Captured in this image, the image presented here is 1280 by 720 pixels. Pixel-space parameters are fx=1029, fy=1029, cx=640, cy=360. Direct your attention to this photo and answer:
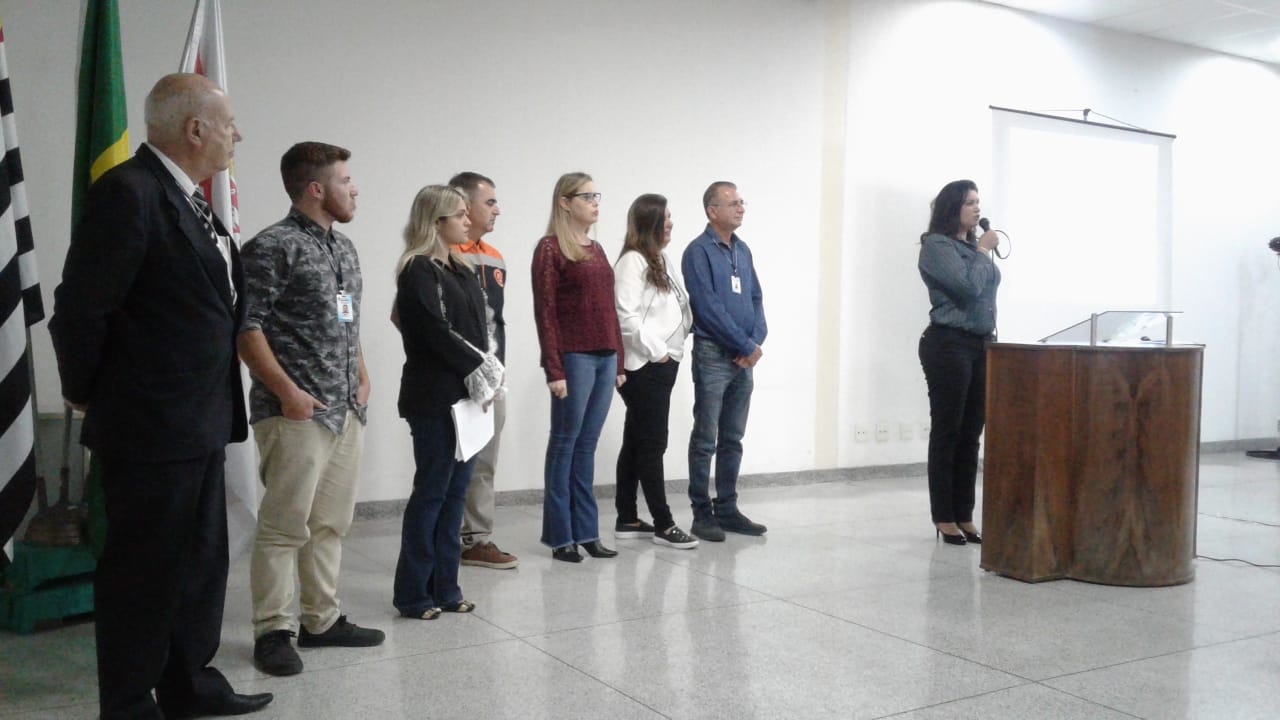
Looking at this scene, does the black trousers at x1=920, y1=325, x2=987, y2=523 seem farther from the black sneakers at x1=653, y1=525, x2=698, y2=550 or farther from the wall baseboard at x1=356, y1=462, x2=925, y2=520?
the wall baseboard at x1=356, y1=462, x2=925, y2=520

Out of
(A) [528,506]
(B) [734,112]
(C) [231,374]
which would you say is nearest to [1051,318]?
(B) [734,112]

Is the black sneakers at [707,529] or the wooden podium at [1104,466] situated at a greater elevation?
the wooden podium at [1104,466]

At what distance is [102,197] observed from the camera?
2.13m

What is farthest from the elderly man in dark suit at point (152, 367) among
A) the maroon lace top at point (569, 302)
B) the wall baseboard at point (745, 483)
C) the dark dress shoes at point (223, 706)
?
the wall baseboard at point (745, 483)

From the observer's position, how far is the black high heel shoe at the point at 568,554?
13.9ft

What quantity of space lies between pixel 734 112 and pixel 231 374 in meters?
4.57

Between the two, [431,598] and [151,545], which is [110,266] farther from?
[431,598]

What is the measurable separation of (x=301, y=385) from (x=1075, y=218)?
6684 millimetres

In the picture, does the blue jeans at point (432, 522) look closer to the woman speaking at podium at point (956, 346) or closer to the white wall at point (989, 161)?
the woman speaking at podium at point (956, 346)

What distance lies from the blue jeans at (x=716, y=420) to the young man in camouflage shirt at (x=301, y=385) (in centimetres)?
207

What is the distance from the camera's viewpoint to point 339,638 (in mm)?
3049

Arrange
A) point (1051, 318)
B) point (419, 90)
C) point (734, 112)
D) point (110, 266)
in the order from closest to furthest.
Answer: point (110, 266)
point (419, 90)
point (734, 112)
point (1051, 318)

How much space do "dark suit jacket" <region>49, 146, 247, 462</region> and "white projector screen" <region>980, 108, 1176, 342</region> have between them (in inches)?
241

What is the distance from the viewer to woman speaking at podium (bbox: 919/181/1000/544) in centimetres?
460
